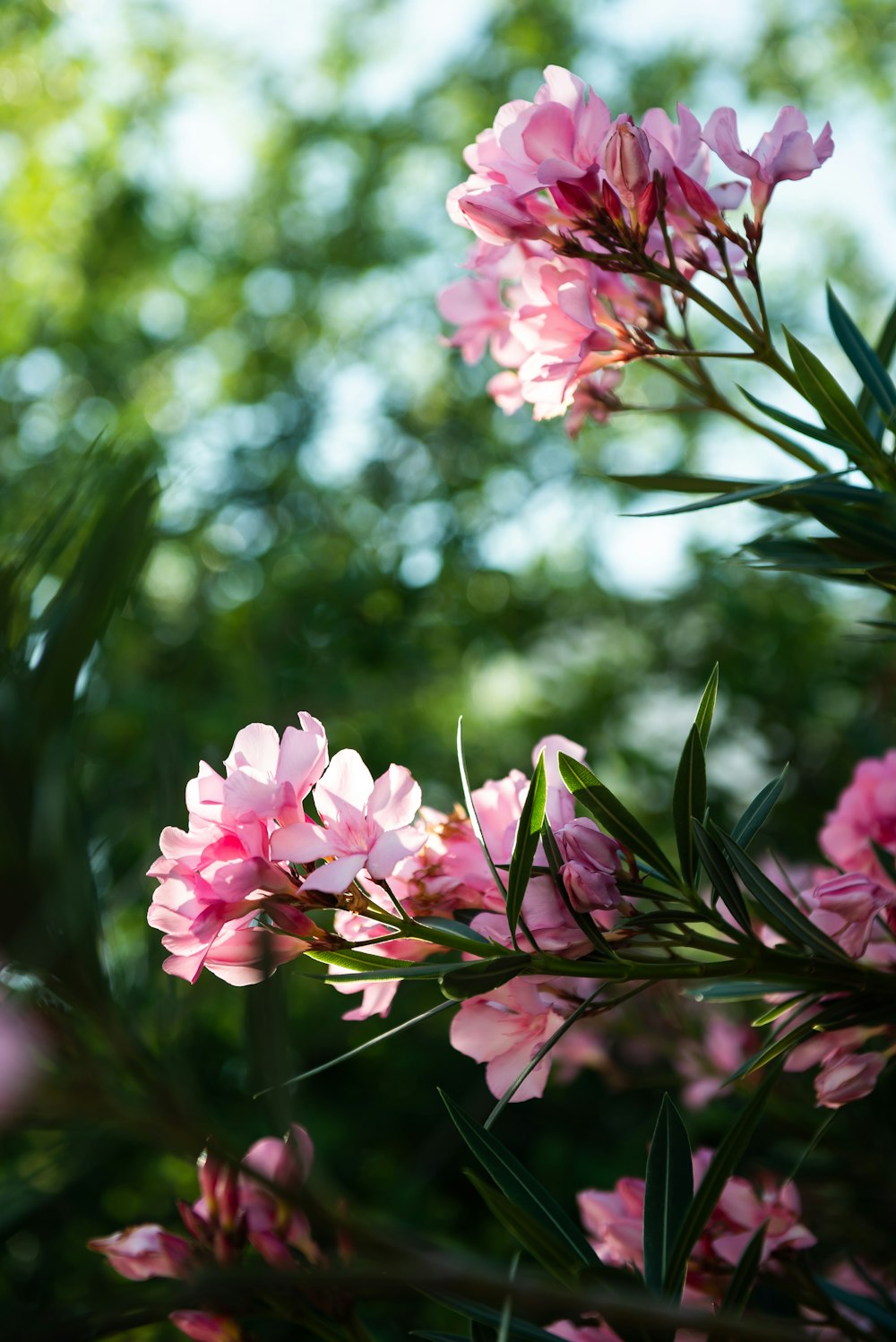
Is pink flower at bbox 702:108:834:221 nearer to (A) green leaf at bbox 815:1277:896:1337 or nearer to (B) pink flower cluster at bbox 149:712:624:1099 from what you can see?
(B) pink flower cluster at bbox 149:712:624:1099

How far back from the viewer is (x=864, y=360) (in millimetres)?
731

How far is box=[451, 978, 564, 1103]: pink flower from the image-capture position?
0.54m

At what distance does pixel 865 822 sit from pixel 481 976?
0.37 metres

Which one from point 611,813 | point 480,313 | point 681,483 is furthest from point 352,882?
point 480,313

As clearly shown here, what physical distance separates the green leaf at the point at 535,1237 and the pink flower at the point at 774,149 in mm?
579

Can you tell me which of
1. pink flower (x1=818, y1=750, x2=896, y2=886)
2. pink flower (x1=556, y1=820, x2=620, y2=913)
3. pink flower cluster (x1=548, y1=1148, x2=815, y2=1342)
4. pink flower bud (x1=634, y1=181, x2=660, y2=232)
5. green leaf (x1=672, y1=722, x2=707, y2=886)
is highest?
pink flower bud (x1=634, y1=181, x2=660, y2=232)

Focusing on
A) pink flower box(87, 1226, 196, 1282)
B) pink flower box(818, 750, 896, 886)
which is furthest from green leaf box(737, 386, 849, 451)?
pink flower box(87, 1226, 196, 1282)

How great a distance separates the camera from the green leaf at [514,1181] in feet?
1.78

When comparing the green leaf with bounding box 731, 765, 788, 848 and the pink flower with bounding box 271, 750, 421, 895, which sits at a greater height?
the pink flower with bounding box 271, 750, 421, 895

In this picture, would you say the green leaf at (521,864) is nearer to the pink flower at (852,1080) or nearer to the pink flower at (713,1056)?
the pink flower at (852,1080)

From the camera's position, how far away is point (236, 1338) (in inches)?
22.7

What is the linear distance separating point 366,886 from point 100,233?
3996 millimetres

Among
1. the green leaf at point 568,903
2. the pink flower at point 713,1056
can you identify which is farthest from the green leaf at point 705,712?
the pink flower at point 713,1056

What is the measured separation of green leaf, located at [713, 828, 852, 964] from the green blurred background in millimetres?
172
